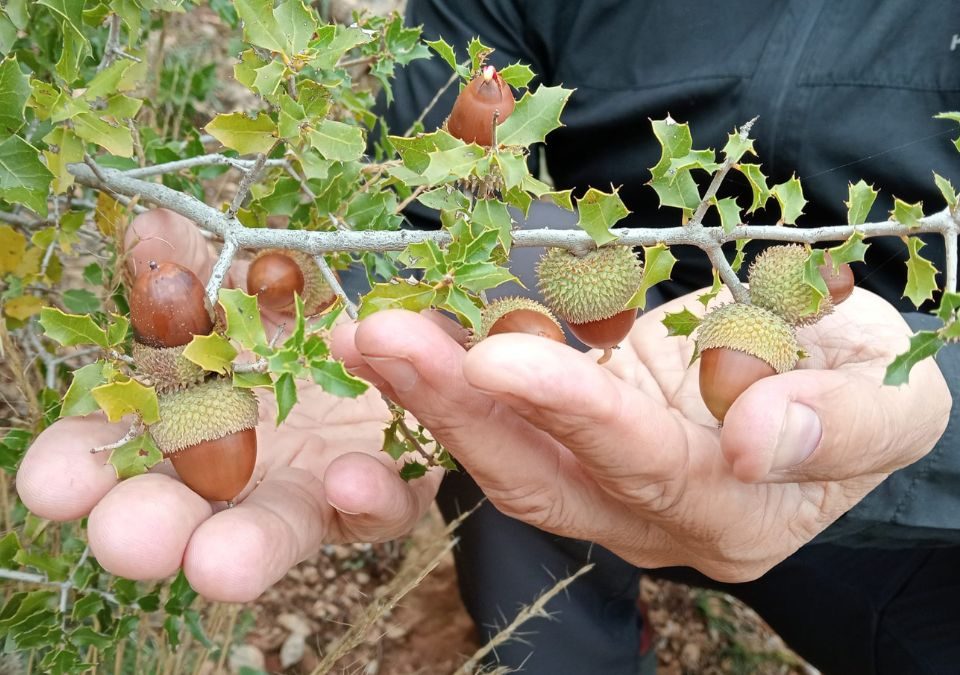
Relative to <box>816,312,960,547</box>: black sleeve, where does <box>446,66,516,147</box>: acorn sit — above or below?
above

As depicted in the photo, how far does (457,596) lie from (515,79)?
2.91m

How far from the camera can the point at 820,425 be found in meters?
1.39

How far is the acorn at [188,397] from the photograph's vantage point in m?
1.47

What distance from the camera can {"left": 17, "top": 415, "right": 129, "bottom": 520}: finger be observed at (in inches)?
58.2

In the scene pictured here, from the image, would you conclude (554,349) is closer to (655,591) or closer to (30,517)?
(30,517)

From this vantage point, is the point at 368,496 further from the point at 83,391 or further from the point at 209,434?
the point at 83,391

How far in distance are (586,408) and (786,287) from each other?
0.55 meters

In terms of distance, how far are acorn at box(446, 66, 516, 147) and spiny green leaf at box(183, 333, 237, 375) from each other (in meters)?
0.61

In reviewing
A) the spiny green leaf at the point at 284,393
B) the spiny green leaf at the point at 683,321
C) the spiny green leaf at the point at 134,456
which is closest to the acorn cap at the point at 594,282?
the spiny green leaf at the point at 683,321

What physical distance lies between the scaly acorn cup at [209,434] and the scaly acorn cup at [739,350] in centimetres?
92

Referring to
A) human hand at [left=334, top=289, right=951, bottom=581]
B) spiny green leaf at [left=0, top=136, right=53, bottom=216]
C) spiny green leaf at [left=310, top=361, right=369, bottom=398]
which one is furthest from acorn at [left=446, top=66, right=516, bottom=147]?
spiny green leaf at [left=0, top=136, right=53, bottom=216]

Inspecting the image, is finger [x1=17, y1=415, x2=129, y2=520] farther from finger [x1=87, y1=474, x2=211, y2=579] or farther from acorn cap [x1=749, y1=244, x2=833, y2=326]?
acorn cap [x1=749, y1=244, x2=833, y2=326]

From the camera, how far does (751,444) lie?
1344 mm

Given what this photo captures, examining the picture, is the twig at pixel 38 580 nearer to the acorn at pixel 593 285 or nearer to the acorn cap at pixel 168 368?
the acorn cap at pixel 168 368
